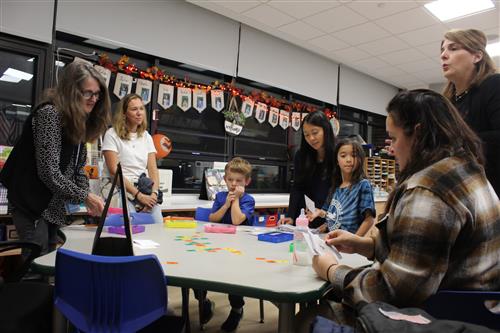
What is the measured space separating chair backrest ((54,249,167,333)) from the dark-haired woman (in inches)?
19.6

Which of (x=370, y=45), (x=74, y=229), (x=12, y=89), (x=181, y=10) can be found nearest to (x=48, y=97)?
(x=74, y=229)

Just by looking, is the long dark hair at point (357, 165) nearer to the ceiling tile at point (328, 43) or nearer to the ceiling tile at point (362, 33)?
the ceiling tile at point (362, 33)

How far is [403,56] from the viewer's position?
526cm

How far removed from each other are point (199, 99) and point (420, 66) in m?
3.69

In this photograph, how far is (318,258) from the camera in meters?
1.11

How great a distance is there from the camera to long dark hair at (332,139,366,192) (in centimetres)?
214

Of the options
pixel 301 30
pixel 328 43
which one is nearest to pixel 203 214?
pixel 301 30

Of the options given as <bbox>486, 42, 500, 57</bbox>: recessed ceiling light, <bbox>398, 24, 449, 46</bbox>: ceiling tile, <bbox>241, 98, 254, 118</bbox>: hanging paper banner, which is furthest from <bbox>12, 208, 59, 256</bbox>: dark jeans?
<bbox>486, 42, 500, 57</bbox>: recessed ceiling light

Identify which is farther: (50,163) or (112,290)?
(50,163)

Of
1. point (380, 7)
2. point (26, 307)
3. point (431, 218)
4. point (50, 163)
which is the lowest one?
point (26, 307)

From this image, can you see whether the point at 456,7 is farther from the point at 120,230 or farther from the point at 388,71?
the point at 120,230

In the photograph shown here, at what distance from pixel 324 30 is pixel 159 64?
208 cm

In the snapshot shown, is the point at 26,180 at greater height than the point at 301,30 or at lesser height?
lesser

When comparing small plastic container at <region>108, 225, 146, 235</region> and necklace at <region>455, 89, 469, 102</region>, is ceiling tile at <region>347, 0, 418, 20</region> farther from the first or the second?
small plastic container at <region>108, 225, 146, 235</region>
